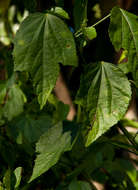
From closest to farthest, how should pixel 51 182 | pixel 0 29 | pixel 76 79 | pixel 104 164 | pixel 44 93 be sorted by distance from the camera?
pixel 44 93
pixel 51 182
pixel 104 164
pixel 0 29
pixel 76 79

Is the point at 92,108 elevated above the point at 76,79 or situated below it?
above

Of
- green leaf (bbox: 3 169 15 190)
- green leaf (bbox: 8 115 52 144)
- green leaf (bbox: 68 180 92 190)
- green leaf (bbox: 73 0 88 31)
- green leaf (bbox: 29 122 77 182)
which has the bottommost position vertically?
green leaf (bbox: 68 180 92 190)

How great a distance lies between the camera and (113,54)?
1095mm

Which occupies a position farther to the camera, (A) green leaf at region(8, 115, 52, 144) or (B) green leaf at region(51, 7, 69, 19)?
(A) green leaf at region(8, 115, 52, 144)

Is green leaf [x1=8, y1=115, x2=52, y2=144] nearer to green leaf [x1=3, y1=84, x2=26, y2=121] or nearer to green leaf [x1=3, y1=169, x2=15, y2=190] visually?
green leaf [x1=3, y1=84, x2=26, y2=121]

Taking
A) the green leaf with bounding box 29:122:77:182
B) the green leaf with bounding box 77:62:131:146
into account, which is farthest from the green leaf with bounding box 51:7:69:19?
the green leaf with bounding box 29:122:77:182

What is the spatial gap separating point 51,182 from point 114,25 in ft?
1.60

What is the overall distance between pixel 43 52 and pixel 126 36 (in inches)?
5.9

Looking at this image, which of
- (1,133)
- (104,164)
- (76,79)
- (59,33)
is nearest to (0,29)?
(76,79)

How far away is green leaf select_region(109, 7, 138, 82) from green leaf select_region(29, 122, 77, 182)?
0.25 meters

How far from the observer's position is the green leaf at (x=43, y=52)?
498 mm

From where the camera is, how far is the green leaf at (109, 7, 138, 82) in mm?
515

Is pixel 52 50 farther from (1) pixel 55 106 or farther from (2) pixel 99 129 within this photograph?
(1) pixel 55 106

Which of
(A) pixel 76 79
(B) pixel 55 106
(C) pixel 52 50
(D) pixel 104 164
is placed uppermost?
(C) pixel 52 50
